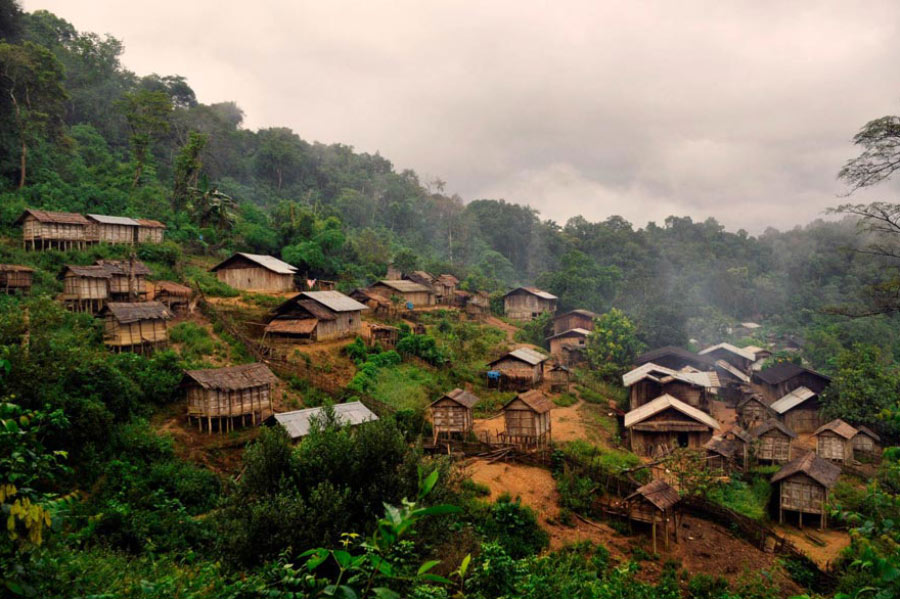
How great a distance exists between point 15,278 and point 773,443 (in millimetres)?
41535

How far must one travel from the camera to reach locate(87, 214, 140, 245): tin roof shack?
3622 centimetres

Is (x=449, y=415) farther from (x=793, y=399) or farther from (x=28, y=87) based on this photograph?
(x=28, y=87)

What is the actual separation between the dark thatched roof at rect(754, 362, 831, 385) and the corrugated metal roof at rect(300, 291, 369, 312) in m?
31.2

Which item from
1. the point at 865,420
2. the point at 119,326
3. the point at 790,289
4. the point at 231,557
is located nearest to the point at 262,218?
the point at 119,326

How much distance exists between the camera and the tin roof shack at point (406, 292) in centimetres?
4856

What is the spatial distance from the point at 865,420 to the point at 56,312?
4238 cm

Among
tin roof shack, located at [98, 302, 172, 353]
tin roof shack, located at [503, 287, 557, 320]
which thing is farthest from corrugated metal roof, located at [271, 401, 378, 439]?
tin roof shack, located at [503, 287, 557, 320]

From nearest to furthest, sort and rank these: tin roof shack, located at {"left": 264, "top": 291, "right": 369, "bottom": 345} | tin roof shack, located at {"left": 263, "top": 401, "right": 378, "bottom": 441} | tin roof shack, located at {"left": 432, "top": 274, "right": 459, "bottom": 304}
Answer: tin roof shack, located at {"left": 263, "top": 401, "right": 378, "bottom": 441} < tin roof shack, located at {"left": 264, "top": 291, "right": 369, "bottom": 345} < tin roof shack, located at {"left": 432, "top": 274, "right": 459, "bottom": 304}

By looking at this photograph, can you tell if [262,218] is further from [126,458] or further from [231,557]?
[231,557]

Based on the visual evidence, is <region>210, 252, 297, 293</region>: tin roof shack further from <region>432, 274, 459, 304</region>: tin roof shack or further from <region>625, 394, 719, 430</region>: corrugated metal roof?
<region>625, 394, 719, 430</region>: corrugated metal roof

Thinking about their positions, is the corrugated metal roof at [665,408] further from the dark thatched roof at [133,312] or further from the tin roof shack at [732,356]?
the dark thatched roof at [133,312]

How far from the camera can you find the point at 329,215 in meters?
62.7

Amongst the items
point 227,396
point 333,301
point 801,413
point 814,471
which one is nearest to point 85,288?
point 227,396

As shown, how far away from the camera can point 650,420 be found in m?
25.7
